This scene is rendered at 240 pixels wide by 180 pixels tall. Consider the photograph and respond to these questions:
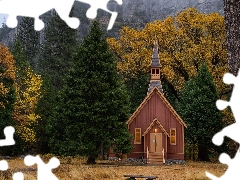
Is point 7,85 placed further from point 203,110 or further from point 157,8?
point 157,8

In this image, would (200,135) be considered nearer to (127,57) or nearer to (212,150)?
(212,150)

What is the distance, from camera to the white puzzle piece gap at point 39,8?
4.45m

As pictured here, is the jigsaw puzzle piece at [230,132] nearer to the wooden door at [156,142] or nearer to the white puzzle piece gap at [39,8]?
the white puzzle piece gap at [39,8]

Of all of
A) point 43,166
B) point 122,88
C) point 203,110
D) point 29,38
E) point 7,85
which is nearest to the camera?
point 43,166

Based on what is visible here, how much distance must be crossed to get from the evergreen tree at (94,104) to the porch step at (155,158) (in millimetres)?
5537

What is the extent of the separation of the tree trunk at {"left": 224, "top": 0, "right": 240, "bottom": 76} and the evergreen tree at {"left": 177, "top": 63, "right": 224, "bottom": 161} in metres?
30.1

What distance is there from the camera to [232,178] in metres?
4.03

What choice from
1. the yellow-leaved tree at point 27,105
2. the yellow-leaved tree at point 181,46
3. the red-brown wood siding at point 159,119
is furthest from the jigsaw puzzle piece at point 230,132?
the yellow-leaved tree at point 181,46

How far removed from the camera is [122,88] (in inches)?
1246

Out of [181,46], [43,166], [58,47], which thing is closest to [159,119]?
[181,46]

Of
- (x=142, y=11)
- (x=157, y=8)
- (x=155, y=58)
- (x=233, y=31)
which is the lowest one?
(x=233, y=31)

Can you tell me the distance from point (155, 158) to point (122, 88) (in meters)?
6.55

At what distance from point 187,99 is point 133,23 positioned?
9747cm

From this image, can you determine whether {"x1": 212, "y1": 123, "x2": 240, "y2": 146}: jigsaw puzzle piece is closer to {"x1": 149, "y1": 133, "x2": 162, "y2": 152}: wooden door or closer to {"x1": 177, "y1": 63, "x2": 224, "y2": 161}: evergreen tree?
{"x1": 149, "y1": 133, "x2": 162, "y2": 152}: wooden door
